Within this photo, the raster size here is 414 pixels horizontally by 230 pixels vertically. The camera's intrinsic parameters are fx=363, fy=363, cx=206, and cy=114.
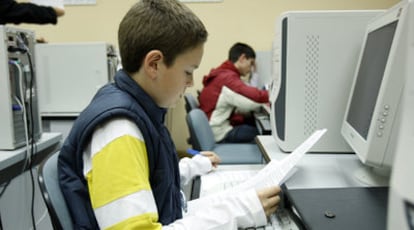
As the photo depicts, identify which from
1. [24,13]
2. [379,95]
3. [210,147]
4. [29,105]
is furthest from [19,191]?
[379,95]

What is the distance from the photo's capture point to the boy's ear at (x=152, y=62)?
754mm

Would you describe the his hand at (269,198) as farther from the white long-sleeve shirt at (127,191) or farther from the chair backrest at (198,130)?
the chair backrest at (198,130)

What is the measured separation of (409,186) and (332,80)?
91 cm

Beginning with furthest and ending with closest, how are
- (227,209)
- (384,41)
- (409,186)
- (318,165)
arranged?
(318,165), (384,41), (227,209), (409,186)

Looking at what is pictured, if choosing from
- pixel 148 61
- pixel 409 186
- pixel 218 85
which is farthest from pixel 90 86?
pixel 409 186

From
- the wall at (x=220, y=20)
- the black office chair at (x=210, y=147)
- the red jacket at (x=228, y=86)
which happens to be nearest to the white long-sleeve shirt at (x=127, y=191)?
the black office chair at (x=210, y=147)

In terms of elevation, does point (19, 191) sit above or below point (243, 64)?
below

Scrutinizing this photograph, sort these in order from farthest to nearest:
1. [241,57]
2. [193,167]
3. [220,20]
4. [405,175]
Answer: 1. [220,20]
2. [241,57]
3. [193,167]
4. [405,175]

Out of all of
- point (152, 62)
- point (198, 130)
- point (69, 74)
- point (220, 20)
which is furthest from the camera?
point (220, 20)

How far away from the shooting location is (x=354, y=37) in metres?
1.11

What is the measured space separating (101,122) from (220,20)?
322cm

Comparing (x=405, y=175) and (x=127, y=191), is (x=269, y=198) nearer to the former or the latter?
(x=127, y=191)

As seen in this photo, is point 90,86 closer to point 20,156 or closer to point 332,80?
point 20,156

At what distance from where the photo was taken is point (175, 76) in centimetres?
78
